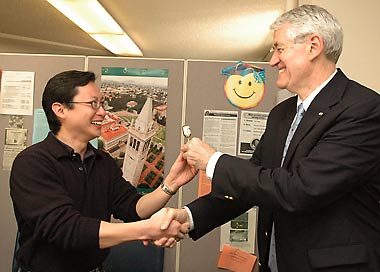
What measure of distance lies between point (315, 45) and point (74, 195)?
1.05m

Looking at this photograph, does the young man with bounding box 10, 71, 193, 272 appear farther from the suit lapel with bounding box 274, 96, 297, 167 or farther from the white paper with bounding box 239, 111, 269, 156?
the white paper with bounding box 239, 111, 269, 156

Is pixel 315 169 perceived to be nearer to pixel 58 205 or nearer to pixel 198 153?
pixel 198 153

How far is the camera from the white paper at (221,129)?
7.63ft

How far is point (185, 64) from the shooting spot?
2.36m

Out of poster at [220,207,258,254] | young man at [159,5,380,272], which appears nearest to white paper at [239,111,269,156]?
poster at [220,207,258,254]

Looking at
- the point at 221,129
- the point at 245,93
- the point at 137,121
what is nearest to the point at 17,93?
the point at 137,121

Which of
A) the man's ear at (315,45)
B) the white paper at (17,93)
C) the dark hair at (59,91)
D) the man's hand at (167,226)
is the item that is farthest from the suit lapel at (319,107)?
the white paper at (17,93)

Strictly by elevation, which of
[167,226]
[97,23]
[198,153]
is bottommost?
[167,226]

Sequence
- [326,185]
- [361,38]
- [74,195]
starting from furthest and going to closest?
[361,38] < [74,195] < [326,185]

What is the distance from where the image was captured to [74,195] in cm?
154

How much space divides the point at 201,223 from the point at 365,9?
163 cm

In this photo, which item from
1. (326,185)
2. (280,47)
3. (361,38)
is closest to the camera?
(326,185)

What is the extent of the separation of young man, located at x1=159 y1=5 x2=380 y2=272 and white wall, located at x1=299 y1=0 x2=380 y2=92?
102 cm

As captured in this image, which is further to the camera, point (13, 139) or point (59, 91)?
point (13, 139)
